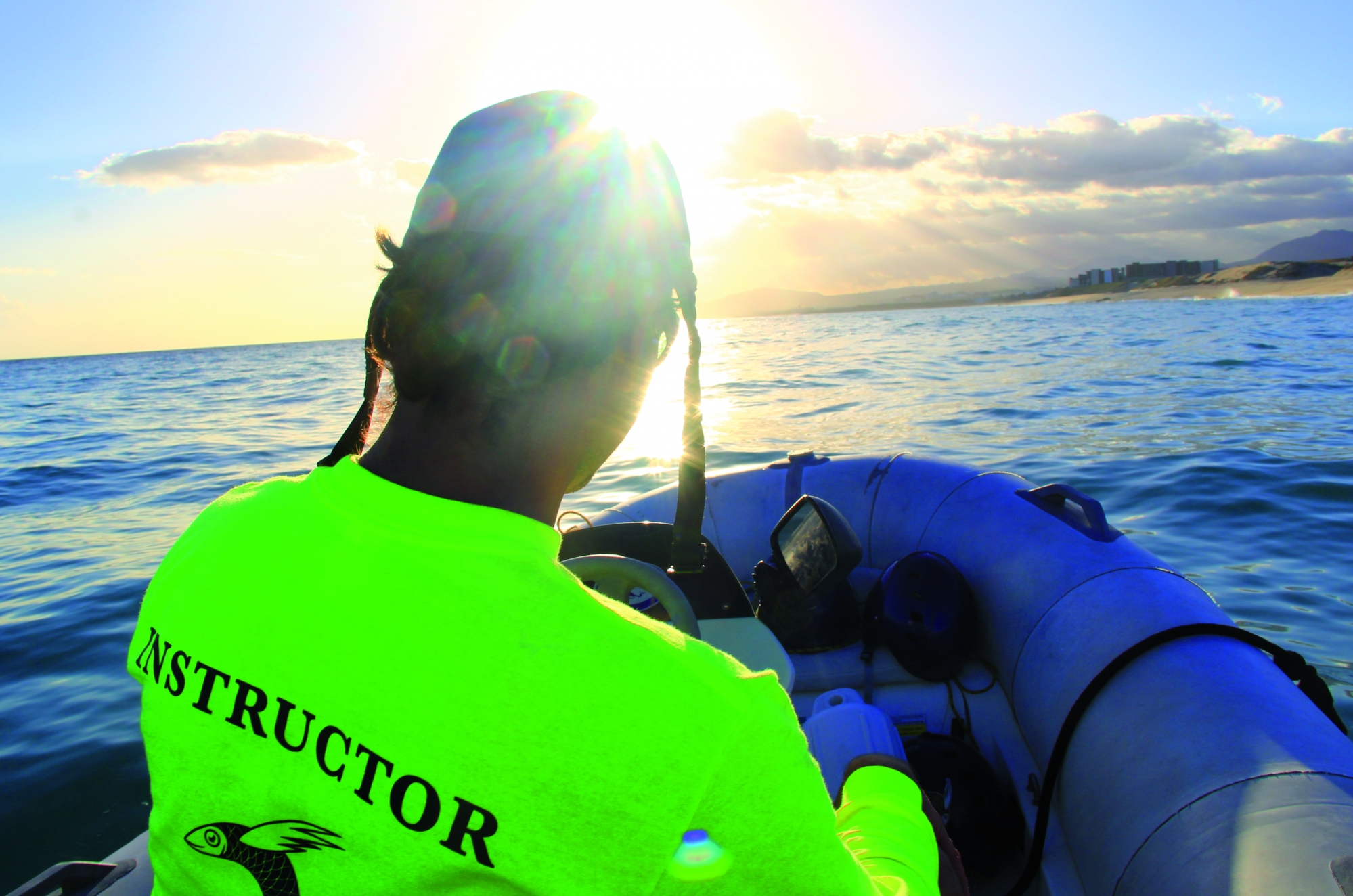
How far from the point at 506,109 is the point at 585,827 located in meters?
0.79

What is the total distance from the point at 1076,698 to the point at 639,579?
5.02 ft

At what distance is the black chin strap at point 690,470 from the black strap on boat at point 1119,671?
3.88ft

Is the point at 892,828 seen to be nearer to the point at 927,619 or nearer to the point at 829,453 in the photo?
the point at 927,619

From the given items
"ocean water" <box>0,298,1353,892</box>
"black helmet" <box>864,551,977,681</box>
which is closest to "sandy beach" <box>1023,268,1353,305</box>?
"ocean water" <box>0,298,1353,892</box>

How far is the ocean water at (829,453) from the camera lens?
3.48 meters

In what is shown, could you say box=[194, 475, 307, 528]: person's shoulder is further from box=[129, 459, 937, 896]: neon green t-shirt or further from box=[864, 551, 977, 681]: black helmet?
box=[864, 551, 977, 681]: black helmet

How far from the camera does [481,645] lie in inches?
24.8

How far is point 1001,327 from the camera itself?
1289 inches

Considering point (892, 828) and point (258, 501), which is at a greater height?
point (258, 501)

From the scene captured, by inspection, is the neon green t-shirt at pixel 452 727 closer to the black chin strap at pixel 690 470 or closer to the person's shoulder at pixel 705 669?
the person's shoulder at pixel 705 669

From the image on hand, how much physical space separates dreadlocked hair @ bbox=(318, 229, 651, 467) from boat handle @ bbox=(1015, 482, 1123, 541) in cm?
260

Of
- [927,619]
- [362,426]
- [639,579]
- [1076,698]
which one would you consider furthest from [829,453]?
[362,426]

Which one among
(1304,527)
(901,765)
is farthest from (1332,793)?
(1304,527)

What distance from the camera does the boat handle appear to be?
287 centimetres
